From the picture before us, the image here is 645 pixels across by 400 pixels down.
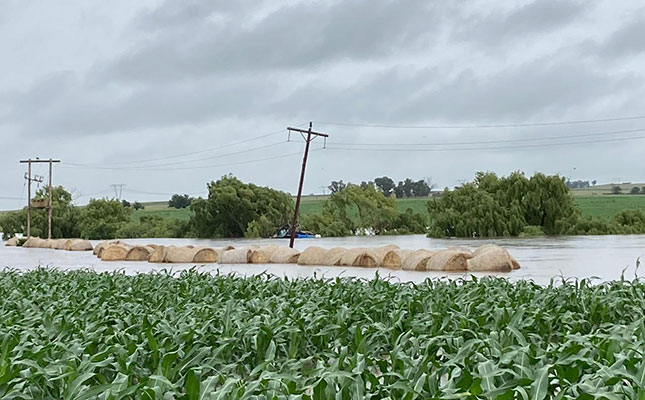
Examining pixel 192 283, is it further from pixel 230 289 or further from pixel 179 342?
pixel 179 342

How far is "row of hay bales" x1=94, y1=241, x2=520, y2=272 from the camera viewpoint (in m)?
12.2

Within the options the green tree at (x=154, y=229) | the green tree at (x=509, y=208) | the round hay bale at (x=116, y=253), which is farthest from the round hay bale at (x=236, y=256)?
the green tree at (x=154, y=229)

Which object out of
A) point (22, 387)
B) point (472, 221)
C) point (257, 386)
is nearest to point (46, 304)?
point (22, 387)

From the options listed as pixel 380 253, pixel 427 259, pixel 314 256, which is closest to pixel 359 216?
pixel 314 256

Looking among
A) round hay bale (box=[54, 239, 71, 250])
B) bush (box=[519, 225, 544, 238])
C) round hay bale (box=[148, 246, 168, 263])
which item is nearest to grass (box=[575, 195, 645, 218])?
bush (box=[519, 225, 544, 238])

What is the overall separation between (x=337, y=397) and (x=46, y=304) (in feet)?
10.5

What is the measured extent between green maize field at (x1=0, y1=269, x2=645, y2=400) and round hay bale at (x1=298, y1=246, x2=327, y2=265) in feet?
29.8

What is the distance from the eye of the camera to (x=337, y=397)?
2064mm

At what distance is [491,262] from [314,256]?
412 cm

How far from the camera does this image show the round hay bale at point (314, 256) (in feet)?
47.7

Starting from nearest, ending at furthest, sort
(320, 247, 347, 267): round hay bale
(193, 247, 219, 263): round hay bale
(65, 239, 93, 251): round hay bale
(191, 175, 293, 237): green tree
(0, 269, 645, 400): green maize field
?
(0, 269, 645, 400): green maize field < (320, 247, 347, 267): round hay bale < (193, 247, 219, 263): round hay bale < (65, 239, 93, 251): round hay bale < (191, 175, 293, 237): green tree

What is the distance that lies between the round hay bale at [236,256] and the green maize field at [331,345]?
10.3 m

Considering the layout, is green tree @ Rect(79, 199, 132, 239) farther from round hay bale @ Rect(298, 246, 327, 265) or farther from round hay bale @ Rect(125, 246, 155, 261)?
round hay bale @ Rect(298, 246, 327, 265)

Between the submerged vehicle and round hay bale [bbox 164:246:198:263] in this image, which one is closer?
round hay bale [bbox 164:246:198:263]
